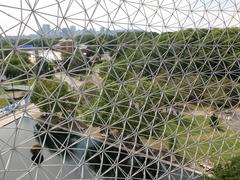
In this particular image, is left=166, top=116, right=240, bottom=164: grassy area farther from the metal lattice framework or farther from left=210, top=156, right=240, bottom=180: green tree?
left=210, top=156, right=240, bottom=180: green tree

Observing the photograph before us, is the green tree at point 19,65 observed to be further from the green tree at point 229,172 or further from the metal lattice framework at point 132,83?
the green tree at point 229,172

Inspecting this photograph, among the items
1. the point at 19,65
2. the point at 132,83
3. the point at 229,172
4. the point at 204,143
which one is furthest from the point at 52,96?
the point at 204,143

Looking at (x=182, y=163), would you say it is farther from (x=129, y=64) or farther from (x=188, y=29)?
(x=188, y=29)

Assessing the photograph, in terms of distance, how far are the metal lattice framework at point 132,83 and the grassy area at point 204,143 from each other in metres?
0.06

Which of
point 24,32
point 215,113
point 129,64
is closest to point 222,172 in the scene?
point 129,64

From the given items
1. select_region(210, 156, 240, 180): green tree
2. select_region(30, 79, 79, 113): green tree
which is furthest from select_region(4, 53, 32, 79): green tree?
select_region(210, 156, 240, 180): green tree

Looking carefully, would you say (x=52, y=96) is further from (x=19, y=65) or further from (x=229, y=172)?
(x=229, y=172)

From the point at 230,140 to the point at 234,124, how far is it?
195cm

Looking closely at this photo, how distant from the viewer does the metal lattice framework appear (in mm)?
13461

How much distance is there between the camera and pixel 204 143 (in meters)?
18.0

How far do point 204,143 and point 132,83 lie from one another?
5.08 metres

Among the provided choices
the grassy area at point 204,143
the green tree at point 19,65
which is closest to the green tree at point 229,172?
the grassy area at point 204,143

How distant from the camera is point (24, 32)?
448 inches

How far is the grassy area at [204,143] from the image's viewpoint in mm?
17703
